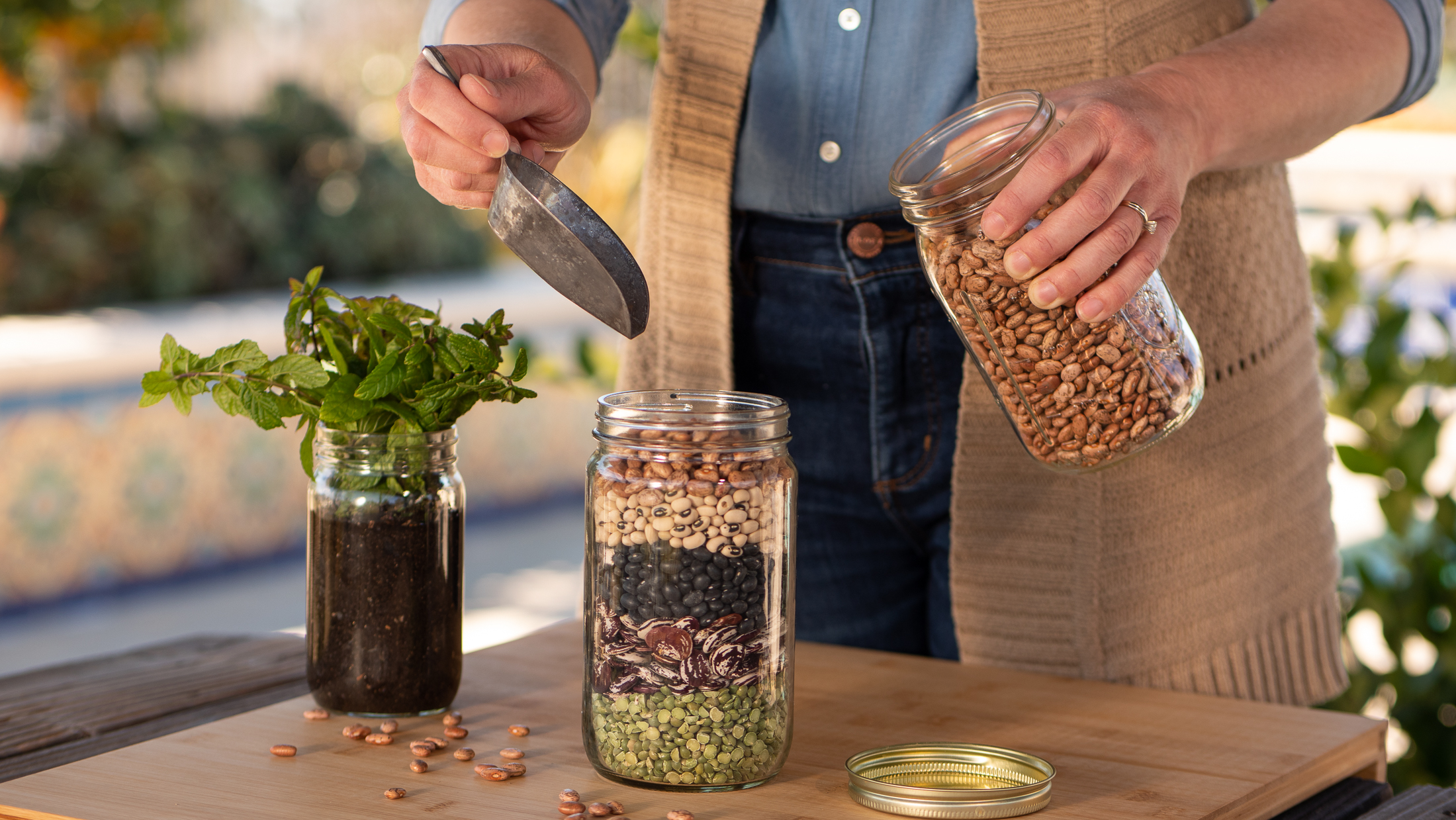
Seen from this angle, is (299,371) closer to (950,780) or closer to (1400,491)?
(950,780)

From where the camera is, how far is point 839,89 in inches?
44.1

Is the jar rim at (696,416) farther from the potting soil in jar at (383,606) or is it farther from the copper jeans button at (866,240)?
the copper jeans button at (866,240)

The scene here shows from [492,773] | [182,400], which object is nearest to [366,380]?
[182,400]

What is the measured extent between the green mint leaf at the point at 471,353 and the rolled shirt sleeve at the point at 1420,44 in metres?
0.64

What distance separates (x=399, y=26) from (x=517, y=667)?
5.95m

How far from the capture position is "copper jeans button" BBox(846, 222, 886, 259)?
109 centimetres

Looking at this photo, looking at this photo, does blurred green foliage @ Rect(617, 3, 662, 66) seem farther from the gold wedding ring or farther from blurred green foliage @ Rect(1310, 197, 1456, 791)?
the gold wedding ring

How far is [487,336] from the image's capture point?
901mm

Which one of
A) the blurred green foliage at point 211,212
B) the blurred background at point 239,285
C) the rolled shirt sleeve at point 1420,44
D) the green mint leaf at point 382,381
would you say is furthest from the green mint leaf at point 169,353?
→ the blurred green foliage at point 211,212

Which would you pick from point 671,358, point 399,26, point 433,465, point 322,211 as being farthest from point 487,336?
point 399,26


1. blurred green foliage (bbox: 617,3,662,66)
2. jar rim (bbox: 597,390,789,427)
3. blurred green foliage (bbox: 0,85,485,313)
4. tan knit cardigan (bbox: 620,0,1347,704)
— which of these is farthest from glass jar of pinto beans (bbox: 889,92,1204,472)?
blurred green foliage (bbox: 0,85,485,313)

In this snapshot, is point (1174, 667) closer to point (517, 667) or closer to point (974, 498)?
point (974, 498)

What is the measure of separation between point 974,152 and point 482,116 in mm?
Result: 278

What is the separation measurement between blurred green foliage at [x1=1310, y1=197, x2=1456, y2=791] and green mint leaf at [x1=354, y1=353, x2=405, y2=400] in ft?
4.14
